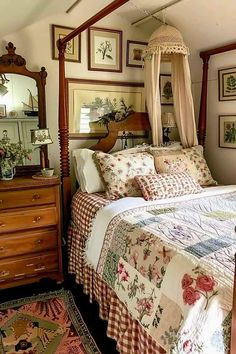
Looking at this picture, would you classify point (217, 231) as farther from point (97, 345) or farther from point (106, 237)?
point (97, 345)

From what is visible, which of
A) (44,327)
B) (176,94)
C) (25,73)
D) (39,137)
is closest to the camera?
(44,327)

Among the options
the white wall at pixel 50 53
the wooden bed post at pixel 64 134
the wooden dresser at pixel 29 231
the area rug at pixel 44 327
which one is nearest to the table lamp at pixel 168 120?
the white wall at pixel 50 53

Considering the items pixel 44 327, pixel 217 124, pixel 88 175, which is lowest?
pixel 44 327

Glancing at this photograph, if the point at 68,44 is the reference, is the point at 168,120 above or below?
below

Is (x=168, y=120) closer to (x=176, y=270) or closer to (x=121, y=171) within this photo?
(x=121, y=171)

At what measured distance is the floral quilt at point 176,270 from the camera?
1.23 meters

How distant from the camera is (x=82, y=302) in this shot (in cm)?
239

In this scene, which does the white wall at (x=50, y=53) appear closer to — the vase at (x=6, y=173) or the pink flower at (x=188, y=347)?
the vase at (x=6, y=173)

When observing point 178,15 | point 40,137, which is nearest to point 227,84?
point 178,15

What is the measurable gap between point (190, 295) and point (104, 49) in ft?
8.36

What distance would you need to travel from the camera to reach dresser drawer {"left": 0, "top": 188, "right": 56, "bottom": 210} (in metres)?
2.34

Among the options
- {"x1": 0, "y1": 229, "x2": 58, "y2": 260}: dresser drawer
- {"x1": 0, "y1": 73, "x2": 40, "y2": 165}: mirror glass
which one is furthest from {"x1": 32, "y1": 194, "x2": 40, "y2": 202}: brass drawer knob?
{"x1": 0, "y1": 73, "x2": 40, "y2": 165}: mirror glass

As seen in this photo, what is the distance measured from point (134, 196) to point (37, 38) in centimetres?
168

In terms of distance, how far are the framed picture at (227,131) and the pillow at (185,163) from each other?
34 cm
